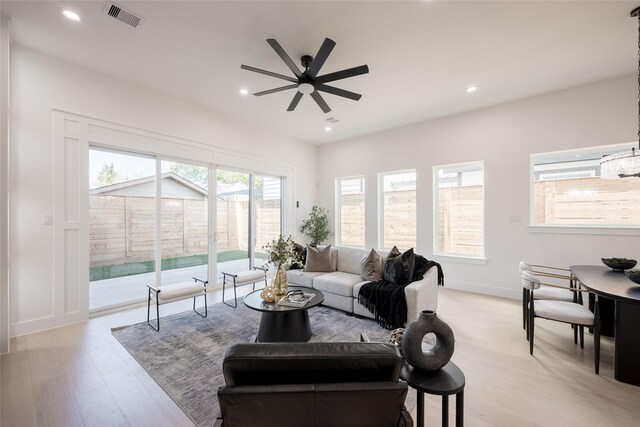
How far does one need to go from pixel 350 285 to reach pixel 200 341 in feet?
6.42

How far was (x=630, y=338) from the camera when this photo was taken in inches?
85.5

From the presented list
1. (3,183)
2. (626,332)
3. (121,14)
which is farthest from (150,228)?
(626,332)

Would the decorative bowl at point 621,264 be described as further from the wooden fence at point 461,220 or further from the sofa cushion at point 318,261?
the sofa cushion at point 318,261

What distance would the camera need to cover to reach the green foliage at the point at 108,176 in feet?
12.5

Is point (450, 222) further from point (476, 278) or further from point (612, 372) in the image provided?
point (612, 372)

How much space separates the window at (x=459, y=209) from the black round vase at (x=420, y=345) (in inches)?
166

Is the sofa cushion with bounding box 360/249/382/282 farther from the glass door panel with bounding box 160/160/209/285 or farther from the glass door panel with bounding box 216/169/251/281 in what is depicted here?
the glass door panel with bounding box 160/160/209/285

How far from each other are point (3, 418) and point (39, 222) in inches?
89.1

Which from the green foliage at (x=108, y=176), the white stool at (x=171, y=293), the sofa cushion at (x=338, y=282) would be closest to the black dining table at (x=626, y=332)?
the sofa cushion at (x=338, y=282)

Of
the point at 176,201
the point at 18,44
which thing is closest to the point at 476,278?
the point at 176,201

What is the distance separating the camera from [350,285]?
3.72 m

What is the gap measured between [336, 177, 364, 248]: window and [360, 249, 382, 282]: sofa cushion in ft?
8.22

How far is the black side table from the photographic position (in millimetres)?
1205

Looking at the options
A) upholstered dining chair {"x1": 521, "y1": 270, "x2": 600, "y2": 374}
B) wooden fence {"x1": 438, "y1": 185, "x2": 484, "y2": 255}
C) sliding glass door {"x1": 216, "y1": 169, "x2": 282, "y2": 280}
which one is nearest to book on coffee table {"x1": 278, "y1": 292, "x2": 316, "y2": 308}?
upholstered dining chair {"x1": 521, "y1": 270, "x2": 600, "y2": 374}
